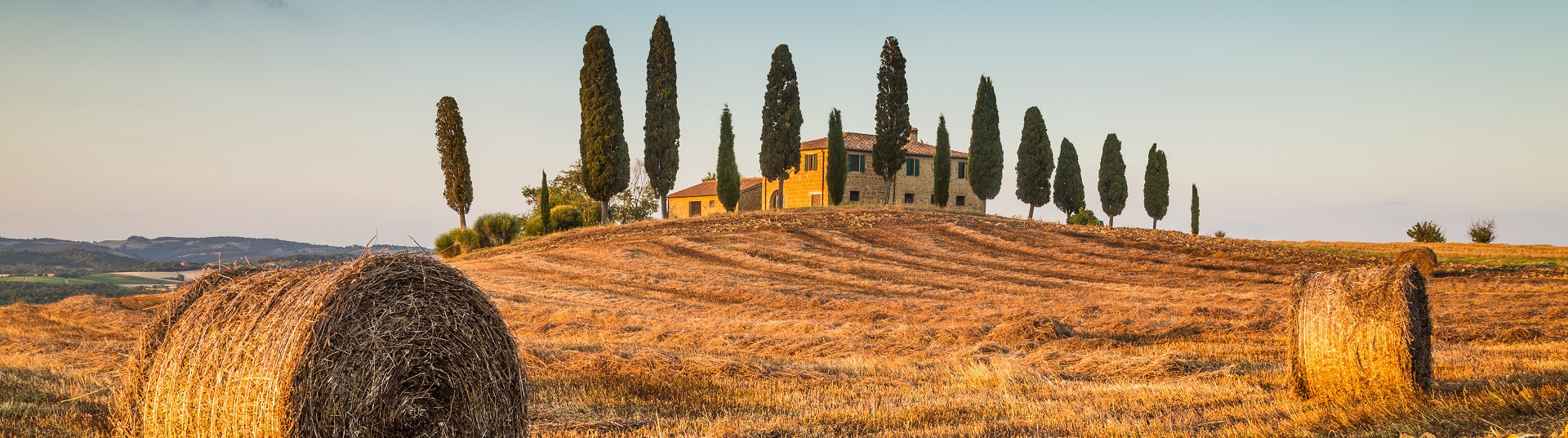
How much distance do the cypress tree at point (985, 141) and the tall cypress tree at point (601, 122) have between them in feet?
64.2

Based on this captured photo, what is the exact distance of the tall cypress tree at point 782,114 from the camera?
45625mm

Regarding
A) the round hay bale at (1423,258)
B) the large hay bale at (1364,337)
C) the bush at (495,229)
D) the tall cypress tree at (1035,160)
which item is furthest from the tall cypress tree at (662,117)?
the large hay bale at (1364,337)

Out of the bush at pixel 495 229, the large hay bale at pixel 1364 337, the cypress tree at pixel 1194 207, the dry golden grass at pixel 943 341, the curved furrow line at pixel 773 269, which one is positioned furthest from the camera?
the cypress tree at pixel 1194 207

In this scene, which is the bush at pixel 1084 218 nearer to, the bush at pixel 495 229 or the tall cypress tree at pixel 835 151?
the tall cypress tree at pixel 835 151

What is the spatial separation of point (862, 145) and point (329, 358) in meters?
50.8

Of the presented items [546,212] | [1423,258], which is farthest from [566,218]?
[1423,258]

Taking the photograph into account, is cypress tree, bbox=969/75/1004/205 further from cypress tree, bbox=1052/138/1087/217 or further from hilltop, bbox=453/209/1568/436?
hilltop, bbox=453/209/1568/436

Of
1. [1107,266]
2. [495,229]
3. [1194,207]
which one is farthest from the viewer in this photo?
[1194,207]

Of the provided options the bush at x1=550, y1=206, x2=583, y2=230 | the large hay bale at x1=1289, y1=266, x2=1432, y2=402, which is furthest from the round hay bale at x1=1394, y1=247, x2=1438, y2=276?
the bush at x1=550, y1=206, x2=583, y2=230

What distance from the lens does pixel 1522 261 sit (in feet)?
97.5

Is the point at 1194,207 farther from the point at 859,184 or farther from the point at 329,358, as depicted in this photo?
the point at 329,358

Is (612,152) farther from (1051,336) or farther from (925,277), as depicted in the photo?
(1051,336)

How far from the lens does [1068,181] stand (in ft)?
169

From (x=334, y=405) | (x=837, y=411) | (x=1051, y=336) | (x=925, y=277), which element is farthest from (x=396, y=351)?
(x=925, y=277)
